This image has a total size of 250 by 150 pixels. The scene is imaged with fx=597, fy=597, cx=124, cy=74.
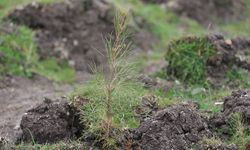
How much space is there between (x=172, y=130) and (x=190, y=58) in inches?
99.5

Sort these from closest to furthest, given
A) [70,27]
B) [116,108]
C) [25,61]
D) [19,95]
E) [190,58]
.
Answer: [116,108]
[190,58]
[19,95]
[25,61]
[70,27]

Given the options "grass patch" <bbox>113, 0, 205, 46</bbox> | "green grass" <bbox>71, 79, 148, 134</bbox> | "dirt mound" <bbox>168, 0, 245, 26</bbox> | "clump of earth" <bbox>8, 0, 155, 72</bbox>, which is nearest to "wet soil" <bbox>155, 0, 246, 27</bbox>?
"dirt mound" <bbox>168, 0, 245, 26</bbox>

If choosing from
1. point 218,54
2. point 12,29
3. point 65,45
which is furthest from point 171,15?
point 218,54

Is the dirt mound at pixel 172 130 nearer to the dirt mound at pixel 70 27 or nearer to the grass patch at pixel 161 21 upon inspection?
the dirt mound at pixel 70 27

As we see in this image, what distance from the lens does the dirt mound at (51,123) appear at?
523 cm

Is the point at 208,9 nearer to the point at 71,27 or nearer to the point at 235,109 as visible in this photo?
the point at 71,27

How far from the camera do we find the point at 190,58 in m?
7.30

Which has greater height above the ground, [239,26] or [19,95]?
[19,95]

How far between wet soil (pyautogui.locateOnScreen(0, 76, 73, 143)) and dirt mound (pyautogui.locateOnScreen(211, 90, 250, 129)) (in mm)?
1958

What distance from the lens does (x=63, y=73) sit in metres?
8.73

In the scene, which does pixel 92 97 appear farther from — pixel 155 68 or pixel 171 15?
pixel 171 15

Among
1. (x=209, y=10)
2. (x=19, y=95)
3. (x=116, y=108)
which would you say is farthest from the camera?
(x=209, y=10)

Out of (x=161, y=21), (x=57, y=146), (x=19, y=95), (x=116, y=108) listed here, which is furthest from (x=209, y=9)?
(x=57, y=146)

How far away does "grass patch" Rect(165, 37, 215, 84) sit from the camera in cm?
718
